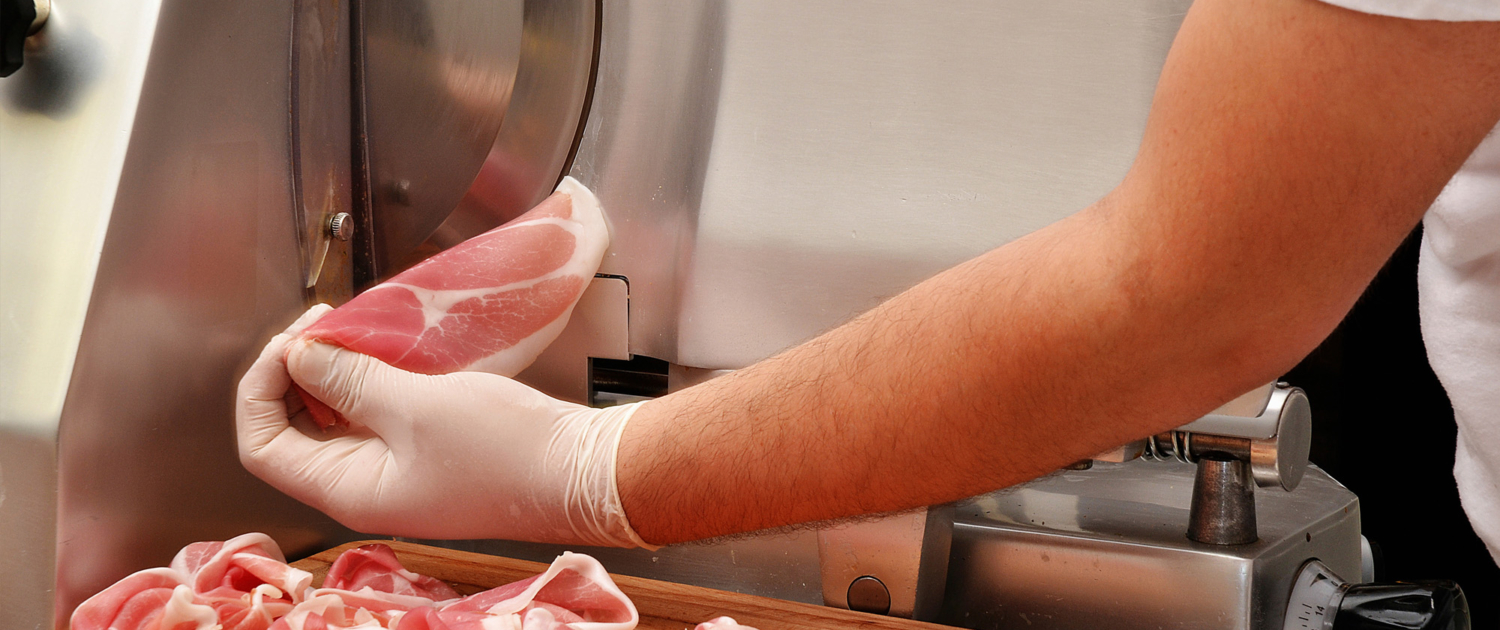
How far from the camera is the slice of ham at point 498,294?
974mm

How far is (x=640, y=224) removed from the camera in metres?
1.00

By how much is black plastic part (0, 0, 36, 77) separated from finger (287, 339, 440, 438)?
31cm

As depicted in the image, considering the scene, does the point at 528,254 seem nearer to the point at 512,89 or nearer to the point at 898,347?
the point at 512,89

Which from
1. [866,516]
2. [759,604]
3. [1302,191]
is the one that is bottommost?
[759,604]

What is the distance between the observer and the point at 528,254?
101cm

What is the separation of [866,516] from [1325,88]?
1.54 ft

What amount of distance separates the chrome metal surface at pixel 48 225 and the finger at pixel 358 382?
17 cm

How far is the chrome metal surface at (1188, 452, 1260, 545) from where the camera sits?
87 cm

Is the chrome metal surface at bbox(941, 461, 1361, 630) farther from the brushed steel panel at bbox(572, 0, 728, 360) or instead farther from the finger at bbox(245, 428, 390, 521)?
the finger at bbox(245, 428, 390, 521)

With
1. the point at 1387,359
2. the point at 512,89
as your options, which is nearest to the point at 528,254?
the point at 512,89

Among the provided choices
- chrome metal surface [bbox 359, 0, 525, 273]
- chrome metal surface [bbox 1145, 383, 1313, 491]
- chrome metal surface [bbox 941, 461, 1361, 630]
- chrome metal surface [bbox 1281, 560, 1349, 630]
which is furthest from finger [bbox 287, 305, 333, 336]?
chrome metal surface [bbox 1281, 560, 1349, 630]

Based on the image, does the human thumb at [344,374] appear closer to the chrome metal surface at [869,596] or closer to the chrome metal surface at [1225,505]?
the chrome metal surface at [869,596]

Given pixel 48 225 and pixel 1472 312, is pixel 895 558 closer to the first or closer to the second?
pixel 1472 312

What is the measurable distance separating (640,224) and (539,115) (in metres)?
0.18
